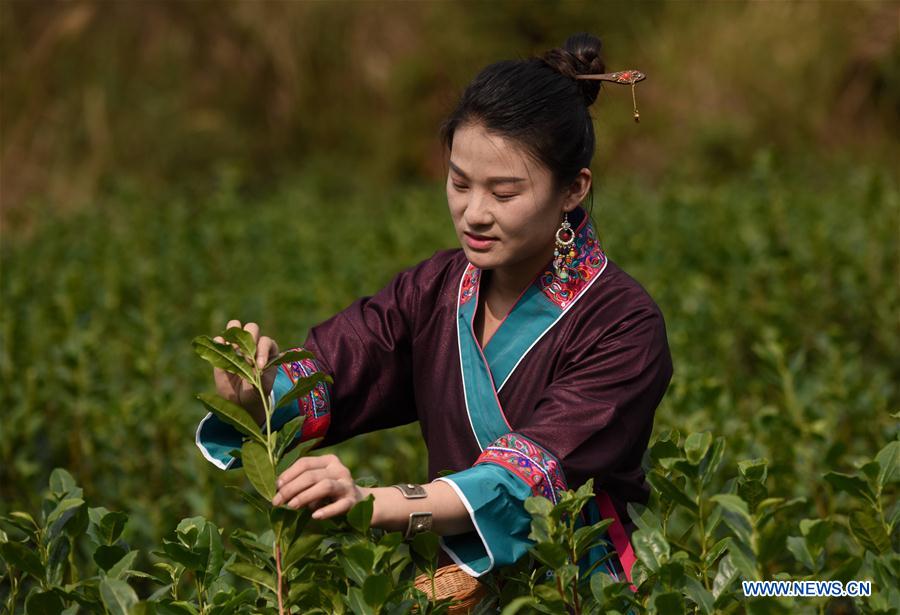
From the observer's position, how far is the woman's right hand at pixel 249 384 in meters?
1.96

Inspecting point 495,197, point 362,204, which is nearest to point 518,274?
point 495,197

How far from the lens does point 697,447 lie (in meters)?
1.74

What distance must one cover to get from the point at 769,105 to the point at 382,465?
28.6 ft

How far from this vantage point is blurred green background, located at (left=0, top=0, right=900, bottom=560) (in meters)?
3.76

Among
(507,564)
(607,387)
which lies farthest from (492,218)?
(507,564)

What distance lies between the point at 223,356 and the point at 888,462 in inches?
38.0

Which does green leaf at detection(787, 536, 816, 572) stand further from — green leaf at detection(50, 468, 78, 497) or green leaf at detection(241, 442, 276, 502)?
green leaf at detection(50, 468, 78, 497)

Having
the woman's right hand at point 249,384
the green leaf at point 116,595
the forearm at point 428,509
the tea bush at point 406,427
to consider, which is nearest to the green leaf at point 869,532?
the tea bush at point 406,427

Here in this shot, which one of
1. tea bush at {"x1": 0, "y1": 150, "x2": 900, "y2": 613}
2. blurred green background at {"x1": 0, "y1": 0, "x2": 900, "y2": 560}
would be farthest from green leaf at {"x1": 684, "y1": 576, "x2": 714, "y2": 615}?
blurred green background at {"x1": 0, "y1": 0, "x2": 900, "y2": 560}

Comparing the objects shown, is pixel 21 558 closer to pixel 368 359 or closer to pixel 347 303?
pixel 368 359

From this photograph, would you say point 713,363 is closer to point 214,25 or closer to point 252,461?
point 252,461

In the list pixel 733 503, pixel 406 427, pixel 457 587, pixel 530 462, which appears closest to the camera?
pixel 733 503

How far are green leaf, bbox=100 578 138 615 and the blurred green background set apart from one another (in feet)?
4.38

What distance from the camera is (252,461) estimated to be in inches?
66.2
